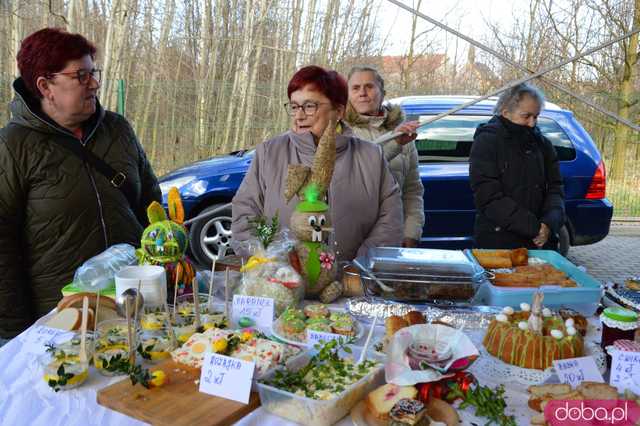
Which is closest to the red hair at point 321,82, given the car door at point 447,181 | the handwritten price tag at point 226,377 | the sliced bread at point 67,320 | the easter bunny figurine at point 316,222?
the easter bunny figurine at point 316,222

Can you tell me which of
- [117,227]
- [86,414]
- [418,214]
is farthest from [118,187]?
[418,214]

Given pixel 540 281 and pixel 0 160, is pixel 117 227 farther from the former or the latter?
pixel 540 281

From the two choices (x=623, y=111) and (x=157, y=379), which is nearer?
(x=157, y=379)

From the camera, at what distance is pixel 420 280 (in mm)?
1758

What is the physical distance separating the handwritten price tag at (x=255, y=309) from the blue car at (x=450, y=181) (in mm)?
3237

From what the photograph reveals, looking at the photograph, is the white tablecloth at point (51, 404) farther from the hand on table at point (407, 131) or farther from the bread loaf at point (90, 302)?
the hand on table at point (407, 131)

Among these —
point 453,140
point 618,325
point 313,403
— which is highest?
point 453,140

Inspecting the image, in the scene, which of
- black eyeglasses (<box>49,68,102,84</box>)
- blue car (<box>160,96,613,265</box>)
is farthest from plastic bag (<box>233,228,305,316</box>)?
blue car (<box>160,96,613,265</box>)

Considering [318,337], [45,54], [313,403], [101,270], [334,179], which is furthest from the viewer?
[334,179]

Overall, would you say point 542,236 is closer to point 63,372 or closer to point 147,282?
point 147,282

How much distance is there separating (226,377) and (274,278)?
51 centimetres

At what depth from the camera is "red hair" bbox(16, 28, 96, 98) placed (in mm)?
2223

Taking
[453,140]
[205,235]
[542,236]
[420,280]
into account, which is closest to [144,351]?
[420,280]

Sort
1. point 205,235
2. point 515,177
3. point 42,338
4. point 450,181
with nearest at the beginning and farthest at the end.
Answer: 1. point 42,338
2. point 515,177
3. point 450,181
4. point 205,235
